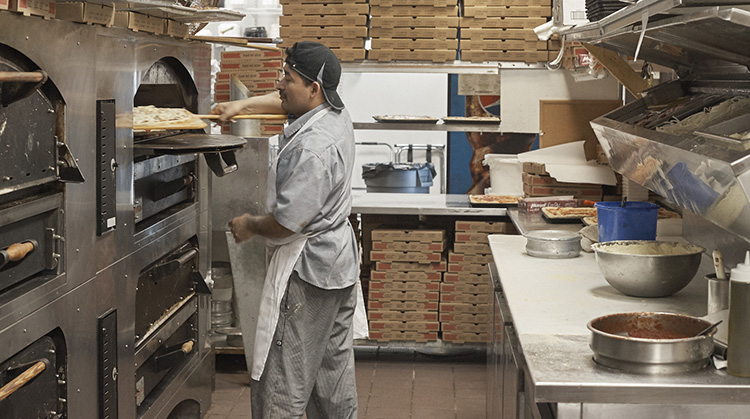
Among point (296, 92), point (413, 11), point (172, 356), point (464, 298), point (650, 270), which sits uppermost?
point (413, 11)

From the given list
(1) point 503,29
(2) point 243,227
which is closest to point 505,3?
(1) point 503,29

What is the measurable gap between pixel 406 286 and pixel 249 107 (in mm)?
2300

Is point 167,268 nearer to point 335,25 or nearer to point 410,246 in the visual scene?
point 410,246

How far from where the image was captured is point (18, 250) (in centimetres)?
259

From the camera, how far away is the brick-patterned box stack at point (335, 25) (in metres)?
6.97

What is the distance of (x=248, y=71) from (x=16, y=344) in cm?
414

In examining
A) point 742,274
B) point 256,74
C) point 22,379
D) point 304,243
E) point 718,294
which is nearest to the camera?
point 742,274

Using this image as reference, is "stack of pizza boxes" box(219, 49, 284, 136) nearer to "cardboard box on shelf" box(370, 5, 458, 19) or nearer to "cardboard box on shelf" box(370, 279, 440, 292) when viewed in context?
"cardboard box on shelf" box(370, 5, 458, 19)

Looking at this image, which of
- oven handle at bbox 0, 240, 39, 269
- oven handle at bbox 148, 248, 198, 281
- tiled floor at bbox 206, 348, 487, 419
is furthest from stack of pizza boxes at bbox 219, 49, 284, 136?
oven handle at bbox 0, 240, 39, 269

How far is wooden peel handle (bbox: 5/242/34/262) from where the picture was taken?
2551 millimetres

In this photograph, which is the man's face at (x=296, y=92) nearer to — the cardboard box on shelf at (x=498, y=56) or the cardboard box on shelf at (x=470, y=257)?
the cardboard box on shelf at (x=470, y=257)

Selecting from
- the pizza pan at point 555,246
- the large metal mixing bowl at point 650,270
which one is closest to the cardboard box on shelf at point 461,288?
the pizza pan at point 555,246

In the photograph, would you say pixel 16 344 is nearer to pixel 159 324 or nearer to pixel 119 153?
pixel 119 153

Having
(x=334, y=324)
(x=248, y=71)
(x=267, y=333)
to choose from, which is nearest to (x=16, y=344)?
(x=267, y=333)
